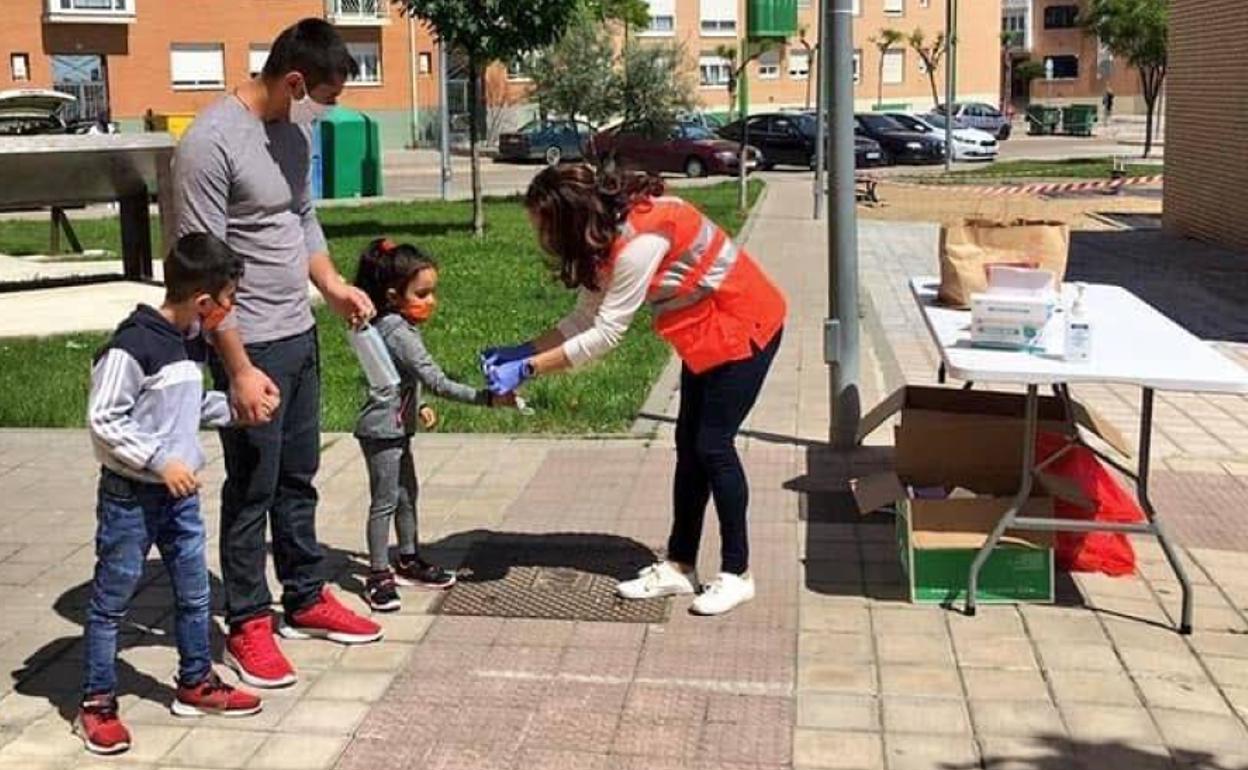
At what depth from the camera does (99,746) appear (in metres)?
4.01

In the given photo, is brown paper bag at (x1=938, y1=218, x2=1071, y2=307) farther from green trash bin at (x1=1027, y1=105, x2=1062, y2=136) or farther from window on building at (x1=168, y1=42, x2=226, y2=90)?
green trash bin at (x1=1027, y1=105, x2=1062, y2=136)

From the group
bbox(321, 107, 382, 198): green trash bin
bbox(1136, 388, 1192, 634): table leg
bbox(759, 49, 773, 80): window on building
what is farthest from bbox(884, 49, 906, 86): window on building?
bbox(1136, 388, 1192, 634): table leg

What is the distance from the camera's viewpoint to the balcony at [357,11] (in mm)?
49531

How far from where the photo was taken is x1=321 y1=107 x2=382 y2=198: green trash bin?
26297 mm

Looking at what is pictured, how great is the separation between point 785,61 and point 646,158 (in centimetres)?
2822

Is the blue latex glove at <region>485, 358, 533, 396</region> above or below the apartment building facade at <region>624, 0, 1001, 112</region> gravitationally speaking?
below

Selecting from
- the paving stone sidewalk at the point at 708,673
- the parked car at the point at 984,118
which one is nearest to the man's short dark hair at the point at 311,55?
the paving stone sidewalk at the point at 708,673

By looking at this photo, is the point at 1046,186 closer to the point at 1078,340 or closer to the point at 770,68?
the point at 1078,340

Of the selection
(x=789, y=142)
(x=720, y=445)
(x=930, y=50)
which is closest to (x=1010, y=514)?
(x=720, y=445)

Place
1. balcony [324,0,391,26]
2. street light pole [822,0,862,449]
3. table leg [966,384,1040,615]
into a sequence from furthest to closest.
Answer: balcony [324,0,391,26] < street light pole [822,0,862,449] < table leg [966,384,1040,615]

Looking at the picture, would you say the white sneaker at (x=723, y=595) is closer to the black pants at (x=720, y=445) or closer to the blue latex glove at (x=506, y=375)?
the black pants at (x=720, y=445)

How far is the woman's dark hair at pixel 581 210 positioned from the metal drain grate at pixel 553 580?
1.14 meters

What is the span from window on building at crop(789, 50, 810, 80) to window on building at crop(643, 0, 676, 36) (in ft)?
18.4

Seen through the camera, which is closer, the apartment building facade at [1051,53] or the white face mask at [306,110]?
the white face mask at [306,110]
